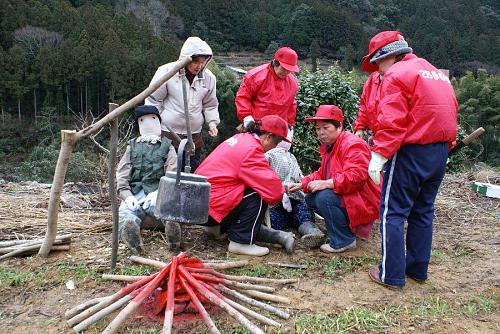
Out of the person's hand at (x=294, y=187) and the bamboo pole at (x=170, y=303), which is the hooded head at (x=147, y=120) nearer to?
the person's hand at (x=294, y=187)

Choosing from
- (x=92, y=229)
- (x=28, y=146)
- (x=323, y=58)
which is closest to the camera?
(x=92, y=229)

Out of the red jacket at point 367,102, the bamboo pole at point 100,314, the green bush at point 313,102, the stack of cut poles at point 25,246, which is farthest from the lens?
the green bush at point 313,102

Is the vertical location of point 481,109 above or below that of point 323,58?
below

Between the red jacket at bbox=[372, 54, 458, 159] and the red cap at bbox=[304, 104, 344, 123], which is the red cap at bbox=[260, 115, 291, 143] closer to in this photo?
the red cap at bbox=[304, 104, 344, 123]

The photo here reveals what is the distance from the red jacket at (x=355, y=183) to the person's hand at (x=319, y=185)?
60mm

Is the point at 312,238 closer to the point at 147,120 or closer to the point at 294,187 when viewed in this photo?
the point at 294,187

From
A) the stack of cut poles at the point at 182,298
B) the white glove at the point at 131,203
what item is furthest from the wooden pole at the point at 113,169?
the white glove at the point at 131,203

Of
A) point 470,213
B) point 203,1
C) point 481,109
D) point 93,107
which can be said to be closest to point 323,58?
point 203,1

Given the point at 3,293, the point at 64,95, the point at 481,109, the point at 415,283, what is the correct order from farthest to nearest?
the point at 64,95 → the point at 481,109 → the point at 415,283 → the point at 3,293

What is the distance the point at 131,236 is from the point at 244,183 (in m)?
0.95

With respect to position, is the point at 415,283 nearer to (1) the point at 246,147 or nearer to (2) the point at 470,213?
(1) the point at 246,147

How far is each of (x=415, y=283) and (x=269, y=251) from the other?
116 cm

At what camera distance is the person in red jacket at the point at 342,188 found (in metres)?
3.83

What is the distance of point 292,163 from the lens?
456 cm
